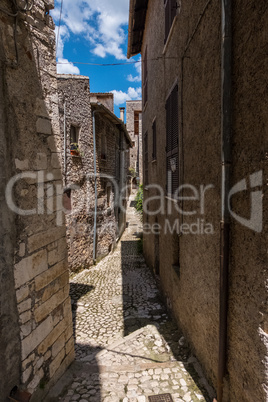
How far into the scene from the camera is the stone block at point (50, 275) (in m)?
2.98

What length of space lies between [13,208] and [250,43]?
8.95ft

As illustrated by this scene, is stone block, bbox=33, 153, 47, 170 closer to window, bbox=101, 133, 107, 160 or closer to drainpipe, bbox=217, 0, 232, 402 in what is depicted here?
drainpipe, bbox=217, 0, 232, 402

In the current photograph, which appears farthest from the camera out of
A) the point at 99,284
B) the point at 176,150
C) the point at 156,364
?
the point at 99,284

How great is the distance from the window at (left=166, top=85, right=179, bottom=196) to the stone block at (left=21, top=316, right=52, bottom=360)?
334 cm

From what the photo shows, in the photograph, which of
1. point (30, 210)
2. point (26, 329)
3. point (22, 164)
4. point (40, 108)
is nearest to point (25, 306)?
point (26, 329)

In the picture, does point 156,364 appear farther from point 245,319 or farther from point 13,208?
point 13,208

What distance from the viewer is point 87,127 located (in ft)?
33.7

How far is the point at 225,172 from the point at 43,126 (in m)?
2.22

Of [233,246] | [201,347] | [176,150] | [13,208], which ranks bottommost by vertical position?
[201,347]

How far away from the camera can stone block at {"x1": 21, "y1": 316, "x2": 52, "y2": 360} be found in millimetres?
2699

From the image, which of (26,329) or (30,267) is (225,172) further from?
(26,329)

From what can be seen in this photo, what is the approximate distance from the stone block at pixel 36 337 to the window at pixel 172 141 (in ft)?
11.0

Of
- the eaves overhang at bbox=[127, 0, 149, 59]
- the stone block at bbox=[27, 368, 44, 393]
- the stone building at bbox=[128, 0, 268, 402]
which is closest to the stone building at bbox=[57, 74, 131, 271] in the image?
the eaves overhang at bbox=[127, 0, 149, 59]

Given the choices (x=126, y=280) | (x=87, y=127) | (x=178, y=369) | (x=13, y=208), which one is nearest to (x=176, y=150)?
(x=13, y=208)
